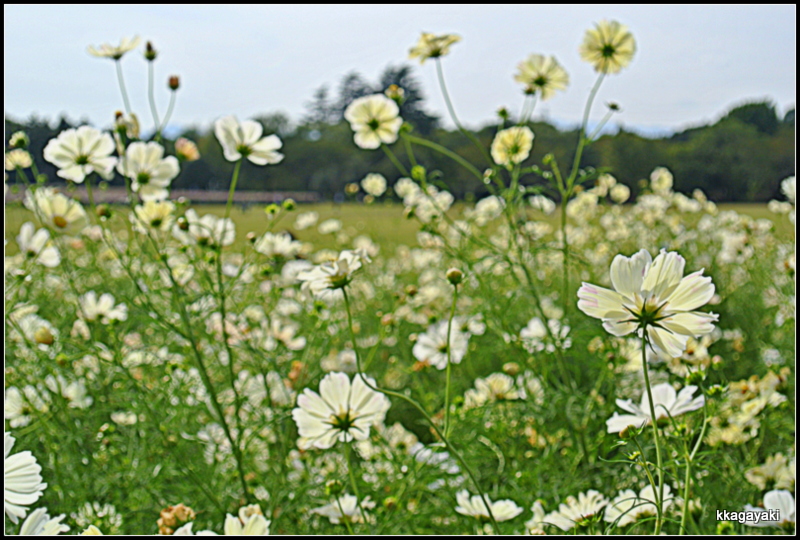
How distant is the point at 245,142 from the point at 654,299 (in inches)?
23.6

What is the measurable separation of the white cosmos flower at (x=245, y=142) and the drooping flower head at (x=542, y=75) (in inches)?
16.5

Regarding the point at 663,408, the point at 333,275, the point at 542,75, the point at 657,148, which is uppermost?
the point at 542,75

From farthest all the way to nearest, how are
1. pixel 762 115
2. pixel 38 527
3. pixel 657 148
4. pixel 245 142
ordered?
pixel 657 148
pixel 762 115
pixel 245 142
pixel 38 527

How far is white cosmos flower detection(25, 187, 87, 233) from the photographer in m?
0.93

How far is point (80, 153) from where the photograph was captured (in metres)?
0.85

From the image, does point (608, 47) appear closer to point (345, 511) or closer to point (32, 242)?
point (345, 511)

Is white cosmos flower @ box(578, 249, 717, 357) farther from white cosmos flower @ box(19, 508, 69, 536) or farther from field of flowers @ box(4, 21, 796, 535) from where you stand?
white cosmos flower @ box(19, 508, 69, 536)

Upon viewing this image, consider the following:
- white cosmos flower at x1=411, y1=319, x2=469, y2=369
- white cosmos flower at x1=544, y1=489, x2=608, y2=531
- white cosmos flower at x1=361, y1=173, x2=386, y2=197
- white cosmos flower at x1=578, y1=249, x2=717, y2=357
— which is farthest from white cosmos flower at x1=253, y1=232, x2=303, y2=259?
white cosmos flower at x1=361, y1=173, x2=386, y2=197

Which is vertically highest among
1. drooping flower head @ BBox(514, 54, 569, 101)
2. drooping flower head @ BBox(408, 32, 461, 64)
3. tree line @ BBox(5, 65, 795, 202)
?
drooping flower head @ BBox(408, 32, 461, 64)

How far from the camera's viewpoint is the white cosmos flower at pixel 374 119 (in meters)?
1.00

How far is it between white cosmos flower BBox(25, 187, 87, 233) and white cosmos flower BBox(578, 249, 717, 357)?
83 centimetres

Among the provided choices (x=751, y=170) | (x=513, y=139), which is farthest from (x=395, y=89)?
(x=751, y=170)

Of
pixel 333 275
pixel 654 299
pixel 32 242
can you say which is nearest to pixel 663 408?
pixel 654 299

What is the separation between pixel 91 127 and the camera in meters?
0.86
